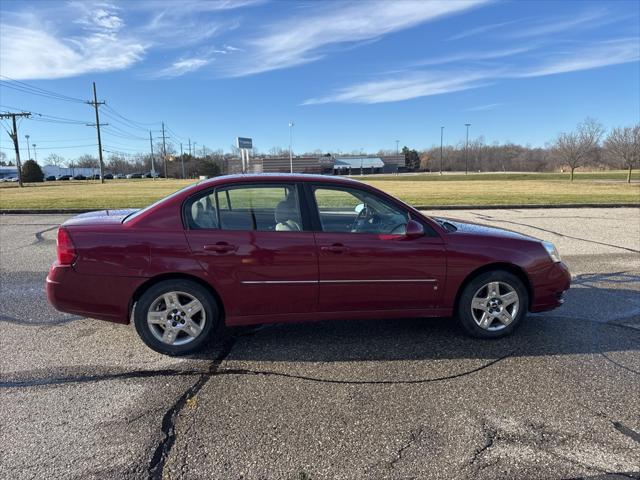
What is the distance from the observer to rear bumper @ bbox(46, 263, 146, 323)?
364 centimetres

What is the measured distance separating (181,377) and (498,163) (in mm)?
125075

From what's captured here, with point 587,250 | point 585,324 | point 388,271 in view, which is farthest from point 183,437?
point 587,250

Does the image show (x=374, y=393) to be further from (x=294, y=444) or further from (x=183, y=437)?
(x=183, y=437)

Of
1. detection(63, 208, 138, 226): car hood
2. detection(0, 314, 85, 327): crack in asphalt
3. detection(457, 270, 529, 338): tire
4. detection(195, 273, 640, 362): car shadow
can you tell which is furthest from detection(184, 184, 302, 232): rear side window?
detection(0, 314, 85, 327): crack in asphalt

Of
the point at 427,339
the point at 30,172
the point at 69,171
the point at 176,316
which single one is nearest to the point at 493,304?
the point at 427,339

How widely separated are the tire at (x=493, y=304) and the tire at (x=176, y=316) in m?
2.33

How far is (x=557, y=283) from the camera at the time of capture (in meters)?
4.13

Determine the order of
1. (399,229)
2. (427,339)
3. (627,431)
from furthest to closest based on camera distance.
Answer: (427,339), (399,229), (627,431)

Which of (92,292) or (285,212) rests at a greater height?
(285,212)

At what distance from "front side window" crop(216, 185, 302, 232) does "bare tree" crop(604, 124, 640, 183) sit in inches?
1665

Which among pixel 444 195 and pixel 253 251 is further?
pixel 444 195

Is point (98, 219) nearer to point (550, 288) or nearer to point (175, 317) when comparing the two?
point (175, 317)

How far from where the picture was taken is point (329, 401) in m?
3.05

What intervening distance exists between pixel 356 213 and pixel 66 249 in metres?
2.59
